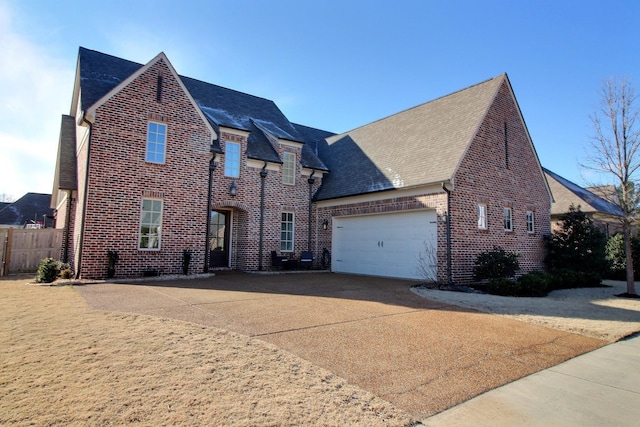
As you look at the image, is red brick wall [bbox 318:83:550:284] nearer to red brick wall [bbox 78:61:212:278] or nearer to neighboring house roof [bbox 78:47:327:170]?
neighboring house roof [bbox 78:47:327:170]

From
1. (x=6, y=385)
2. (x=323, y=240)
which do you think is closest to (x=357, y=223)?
(x=323, y=240)

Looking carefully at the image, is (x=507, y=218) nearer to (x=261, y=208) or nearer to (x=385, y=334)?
(x=261, y=208)

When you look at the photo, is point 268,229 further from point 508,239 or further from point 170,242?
point 508,239

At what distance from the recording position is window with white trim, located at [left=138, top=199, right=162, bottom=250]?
12078 millimetres

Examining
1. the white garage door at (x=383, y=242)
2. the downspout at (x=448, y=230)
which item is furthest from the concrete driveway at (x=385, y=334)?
the white garage door at (x=383, y=242)

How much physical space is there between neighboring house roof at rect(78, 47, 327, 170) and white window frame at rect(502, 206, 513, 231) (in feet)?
26.9

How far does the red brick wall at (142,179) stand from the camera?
11312 millimetres

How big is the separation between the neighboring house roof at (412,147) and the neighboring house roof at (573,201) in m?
10.0

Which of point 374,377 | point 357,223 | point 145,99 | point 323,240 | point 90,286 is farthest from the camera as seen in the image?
point 323,240

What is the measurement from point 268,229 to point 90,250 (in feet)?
22.4

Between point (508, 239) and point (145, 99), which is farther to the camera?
point (508, 239)

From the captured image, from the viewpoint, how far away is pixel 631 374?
4.55 m

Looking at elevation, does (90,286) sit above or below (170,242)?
below

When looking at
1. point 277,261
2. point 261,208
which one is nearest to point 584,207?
point 277,261
